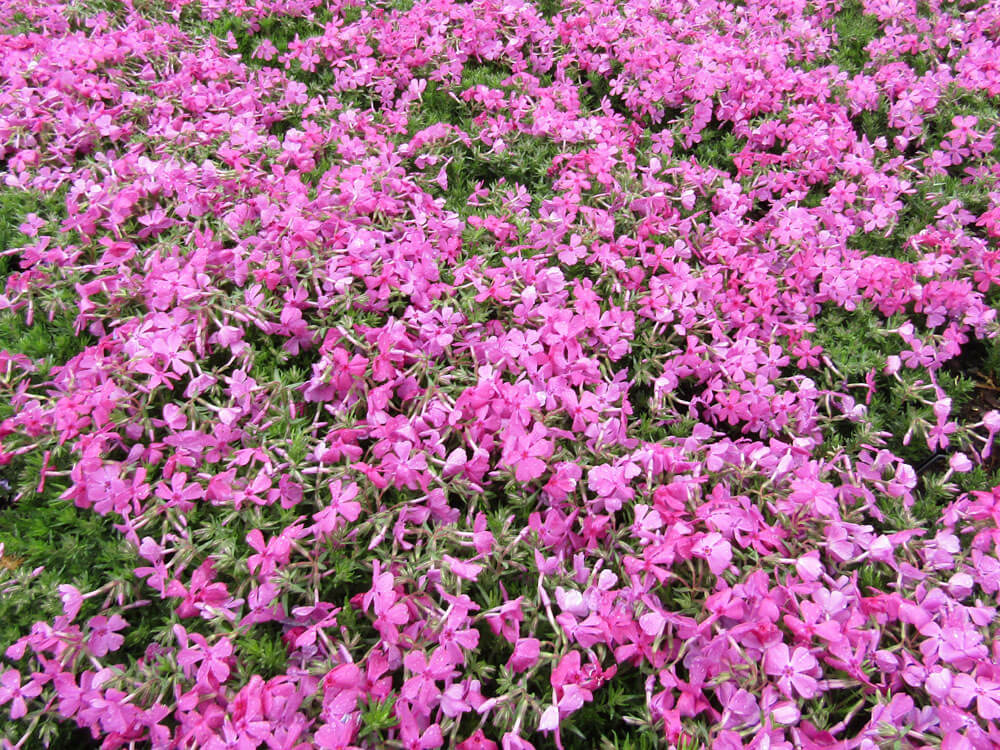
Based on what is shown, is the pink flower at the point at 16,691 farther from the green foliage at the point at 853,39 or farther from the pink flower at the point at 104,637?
the green foliage at the point at 853,39

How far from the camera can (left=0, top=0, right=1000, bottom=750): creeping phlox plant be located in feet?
6.70

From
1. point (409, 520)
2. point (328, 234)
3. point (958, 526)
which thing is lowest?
point (409, 520)

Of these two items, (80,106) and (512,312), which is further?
(80,106)

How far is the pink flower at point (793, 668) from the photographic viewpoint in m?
1.95

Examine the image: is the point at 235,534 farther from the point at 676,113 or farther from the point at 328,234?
Result: the point at 676,113

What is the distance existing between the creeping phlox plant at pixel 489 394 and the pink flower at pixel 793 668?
15mm

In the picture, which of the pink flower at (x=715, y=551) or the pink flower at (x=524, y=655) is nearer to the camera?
A: the pink flower at (x=524, y=655)

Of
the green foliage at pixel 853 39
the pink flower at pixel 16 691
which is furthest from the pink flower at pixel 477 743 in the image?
the green foliage at pixel 853 39

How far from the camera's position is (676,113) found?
470 centimetres

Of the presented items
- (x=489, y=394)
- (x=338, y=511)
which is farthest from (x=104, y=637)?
(x=489, y=394)

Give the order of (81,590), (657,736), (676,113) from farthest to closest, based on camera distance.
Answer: (676,113) < (81,590) < (657,736)

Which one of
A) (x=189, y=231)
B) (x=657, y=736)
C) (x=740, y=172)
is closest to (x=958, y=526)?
(x=657, y=736)

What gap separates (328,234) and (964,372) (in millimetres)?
3478

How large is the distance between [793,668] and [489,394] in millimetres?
1429
